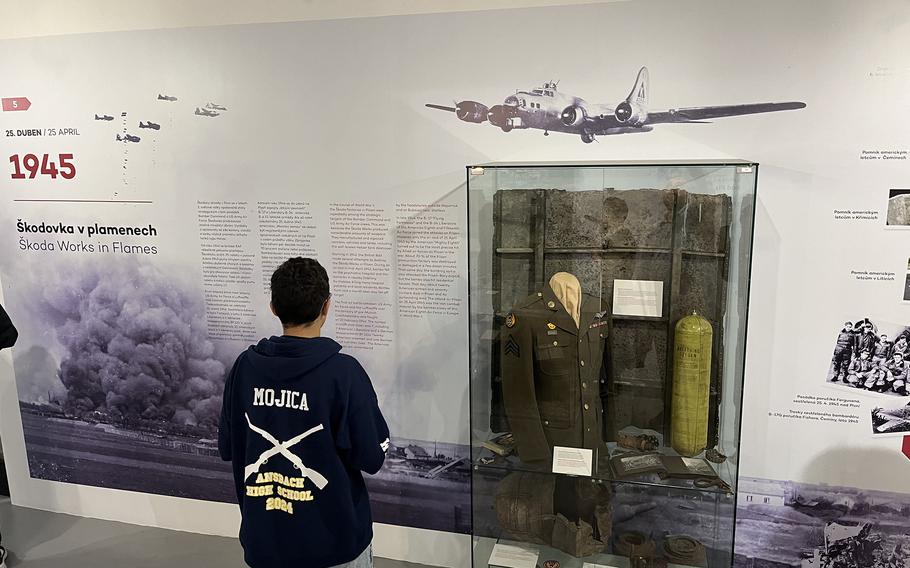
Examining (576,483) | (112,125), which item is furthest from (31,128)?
(576,483)

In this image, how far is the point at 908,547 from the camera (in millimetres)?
2850

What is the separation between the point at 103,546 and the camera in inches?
144

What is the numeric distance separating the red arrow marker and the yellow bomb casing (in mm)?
3559

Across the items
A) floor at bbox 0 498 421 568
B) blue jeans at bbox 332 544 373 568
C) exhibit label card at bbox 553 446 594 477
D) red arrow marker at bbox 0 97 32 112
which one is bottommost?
floor at bbox 0 498 421 568

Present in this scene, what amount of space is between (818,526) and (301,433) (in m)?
2.33

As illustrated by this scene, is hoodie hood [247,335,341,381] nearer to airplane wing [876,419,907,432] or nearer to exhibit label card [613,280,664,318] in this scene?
exhibit label card [613,280,664,318]

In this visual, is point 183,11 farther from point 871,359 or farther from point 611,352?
point 871,359

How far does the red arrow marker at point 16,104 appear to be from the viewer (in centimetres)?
363

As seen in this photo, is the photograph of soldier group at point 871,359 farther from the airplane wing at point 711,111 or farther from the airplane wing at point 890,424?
the airplane wing at point 711,111

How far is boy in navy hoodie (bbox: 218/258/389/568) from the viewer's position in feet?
6.68

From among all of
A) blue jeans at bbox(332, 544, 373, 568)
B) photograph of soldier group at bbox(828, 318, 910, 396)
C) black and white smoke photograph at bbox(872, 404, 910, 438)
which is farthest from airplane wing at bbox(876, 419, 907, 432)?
blue jeans at bbox(332, 544, 373, 568)

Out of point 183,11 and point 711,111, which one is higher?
point 183,11

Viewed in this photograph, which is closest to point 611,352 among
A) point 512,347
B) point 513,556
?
point 512,347

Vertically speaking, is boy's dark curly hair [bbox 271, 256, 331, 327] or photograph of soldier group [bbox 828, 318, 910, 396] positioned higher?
boy's dark curly hair [bbox 271, 256, 331, 327]
